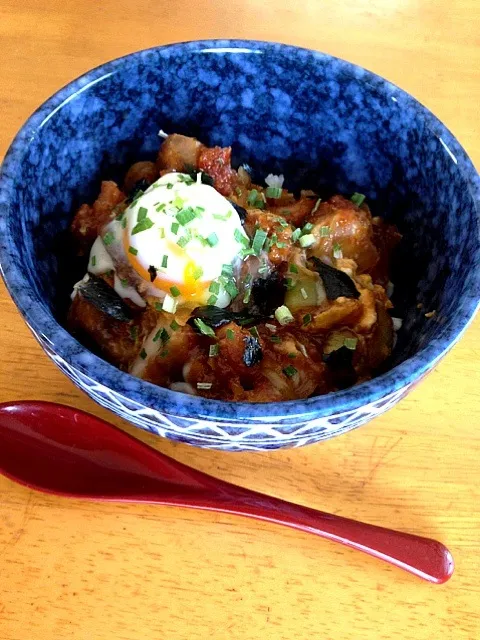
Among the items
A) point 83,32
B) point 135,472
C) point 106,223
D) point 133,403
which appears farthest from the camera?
point 83,32

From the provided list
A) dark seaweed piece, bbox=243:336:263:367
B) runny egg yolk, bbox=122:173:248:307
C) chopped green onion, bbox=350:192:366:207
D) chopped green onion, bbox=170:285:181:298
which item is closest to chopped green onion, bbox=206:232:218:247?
runny egg yolk, bbox=122:173:248:307

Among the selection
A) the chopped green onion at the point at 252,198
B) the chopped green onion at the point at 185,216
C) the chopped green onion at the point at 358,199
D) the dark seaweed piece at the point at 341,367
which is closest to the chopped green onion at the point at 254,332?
the dark seaweed piece at the point at 341,367

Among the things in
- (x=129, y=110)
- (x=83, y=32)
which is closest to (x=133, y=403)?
(x=129, y=110)

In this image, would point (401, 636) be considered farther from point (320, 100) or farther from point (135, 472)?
point (320, 100)

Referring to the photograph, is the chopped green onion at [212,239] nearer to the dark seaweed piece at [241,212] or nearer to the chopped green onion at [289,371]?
the dark seaweed piece at [241,212]

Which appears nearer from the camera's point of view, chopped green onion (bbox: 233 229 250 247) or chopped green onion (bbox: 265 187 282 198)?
chopped green onion (bbox: 233 229 250 247)

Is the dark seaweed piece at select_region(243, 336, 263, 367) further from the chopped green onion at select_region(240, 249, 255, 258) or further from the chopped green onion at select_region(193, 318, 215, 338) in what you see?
the chopped green onion at select_region(240, 249, 255, 258)
